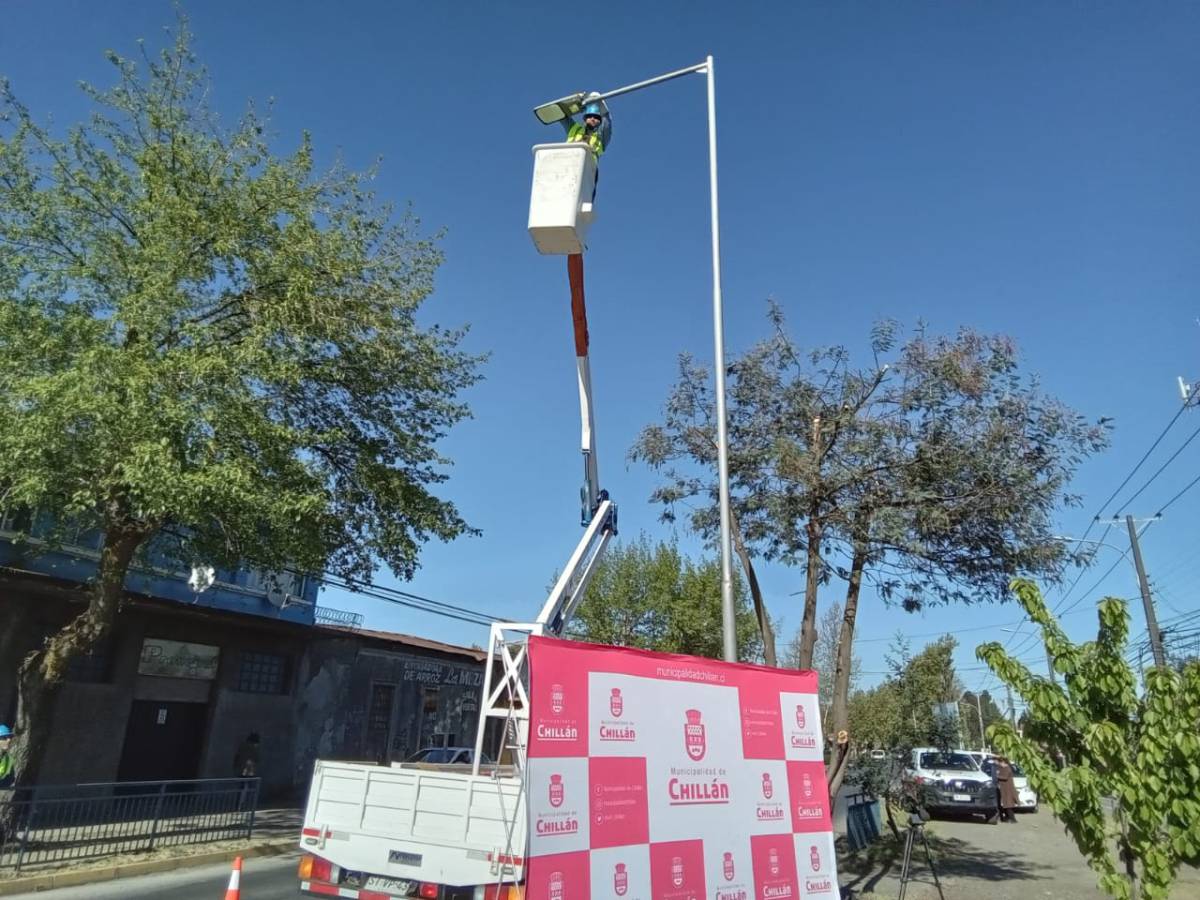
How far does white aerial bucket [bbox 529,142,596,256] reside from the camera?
23.2ft

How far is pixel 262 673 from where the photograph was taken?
76.9 feet

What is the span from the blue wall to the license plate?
9.91m

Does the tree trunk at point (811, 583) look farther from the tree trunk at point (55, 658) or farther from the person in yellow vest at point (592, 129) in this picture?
the tree trunk at point (55, 658)

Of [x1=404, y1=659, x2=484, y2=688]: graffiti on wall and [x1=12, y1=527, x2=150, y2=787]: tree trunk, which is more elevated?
[x1=404, y1=659, x2=484, y2=688]: graffiti on wall

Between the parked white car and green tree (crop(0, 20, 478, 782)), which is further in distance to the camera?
the parked white car

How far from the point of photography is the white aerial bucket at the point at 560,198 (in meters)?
7.08

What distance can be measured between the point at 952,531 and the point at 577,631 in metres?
Result: 21.3

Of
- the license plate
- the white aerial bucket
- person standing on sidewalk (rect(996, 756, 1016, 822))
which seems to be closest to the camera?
the license plate

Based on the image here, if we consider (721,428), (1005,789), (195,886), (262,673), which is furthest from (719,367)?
(1005,789)

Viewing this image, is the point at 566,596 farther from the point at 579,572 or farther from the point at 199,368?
the point at 199,368

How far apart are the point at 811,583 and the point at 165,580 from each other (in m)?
16.3

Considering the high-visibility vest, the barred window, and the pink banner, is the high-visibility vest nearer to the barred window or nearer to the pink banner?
the pink banner

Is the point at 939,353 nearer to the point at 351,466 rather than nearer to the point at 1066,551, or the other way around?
the point at 1066,551

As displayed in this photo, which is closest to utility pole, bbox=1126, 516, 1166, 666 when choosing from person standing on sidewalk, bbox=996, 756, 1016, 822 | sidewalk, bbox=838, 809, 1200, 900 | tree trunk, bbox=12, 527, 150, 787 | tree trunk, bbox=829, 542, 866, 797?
person standing on sidewalk, bbox=996, 756, 1016, 822
